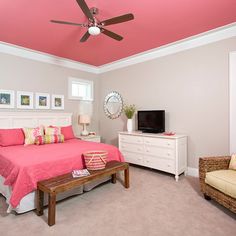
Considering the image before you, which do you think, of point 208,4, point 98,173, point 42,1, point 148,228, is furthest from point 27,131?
point 208,4

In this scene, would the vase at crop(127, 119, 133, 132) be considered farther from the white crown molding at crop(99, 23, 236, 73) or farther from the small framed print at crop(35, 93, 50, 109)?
the small framed print at crop(35, 93, 50, 109)

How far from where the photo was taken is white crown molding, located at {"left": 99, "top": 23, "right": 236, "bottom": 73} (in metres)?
3.01

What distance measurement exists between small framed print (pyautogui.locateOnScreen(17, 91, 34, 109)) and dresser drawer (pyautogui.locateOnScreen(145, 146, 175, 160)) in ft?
9.53

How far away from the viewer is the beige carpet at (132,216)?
1.81 meters

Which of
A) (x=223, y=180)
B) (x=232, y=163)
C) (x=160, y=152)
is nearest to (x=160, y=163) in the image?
(x=160, y=152)

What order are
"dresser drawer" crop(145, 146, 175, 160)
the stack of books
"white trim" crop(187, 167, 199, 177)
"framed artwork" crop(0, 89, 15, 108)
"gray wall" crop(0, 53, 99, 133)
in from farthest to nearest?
"gray wall" crop(0, 53, 99, 133), "framed artwork" crop(0, 89, 15, 108), "white trim" crop(187, 167, 199, 177), "dresser drawer" crop(145, 146, 175, 160), the stack of books

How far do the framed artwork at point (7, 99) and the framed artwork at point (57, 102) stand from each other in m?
0.95

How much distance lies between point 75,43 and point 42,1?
1.35 meters

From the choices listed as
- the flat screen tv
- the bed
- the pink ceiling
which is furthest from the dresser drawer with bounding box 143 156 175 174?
the pink ceiling

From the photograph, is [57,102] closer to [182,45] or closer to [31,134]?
[31,134]

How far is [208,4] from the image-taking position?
2348mm

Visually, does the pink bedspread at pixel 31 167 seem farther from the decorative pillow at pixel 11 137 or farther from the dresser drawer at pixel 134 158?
the dresser drawer at pixel 134 158

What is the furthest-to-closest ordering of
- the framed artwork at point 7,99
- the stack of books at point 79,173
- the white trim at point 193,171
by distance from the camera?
the framed artwork at point 7,99 → the white trim at point 193,171 → the stack of books at point 79,173

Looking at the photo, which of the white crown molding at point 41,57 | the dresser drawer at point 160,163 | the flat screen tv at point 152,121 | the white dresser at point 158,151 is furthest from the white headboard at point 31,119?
the dresser drawer at point 160,163
